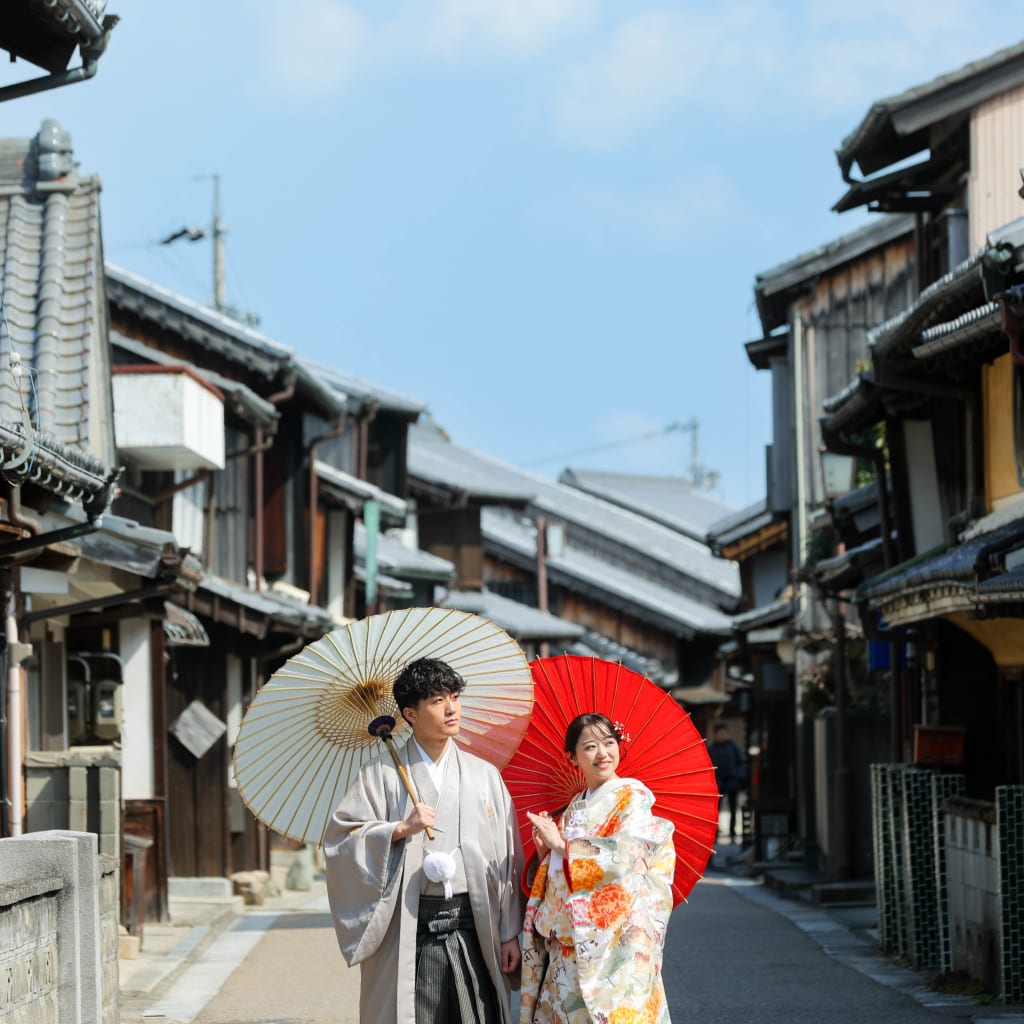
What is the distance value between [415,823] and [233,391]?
15.1 metres

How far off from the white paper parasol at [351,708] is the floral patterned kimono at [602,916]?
0.58 metres

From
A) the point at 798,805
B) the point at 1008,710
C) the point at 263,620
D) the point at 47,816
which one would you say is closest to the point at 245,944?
the point at 47,816

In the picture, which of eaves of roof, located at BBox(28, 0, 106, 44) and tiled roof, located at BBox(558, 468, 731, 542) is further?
tiled roof, located at BBox(558, 468, 731, 542)

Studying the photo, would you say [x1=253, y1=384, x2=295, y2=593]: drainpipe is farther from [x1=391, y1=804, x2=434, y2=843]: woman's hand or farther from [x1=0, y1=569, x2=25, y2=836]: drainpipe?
[x1=391, y1=804, x2=434, y2=843]: woman's hand

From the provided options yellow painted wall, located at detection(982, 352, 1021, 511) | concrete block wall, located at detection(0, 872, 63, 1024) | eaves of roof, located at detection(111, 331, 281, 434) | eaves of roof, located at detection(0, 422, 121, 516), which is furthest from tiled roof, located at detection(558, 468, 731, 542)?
concrete block wall, located at detection(0, 872, 63, 1024)

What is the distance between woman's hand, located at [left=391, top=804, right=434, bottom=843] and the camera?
7516 mm

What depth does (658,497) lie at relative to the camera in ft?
231

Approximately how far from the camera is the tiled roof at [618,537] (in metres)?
53.1

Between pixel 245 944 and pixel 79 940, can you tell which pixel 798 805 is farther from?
pixel 79 940

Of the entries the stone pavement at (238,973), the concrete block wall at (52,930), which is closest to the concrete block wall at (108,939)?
the concrete block wall at (52,930)

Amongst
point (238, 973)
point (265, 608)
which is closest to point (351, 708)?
point (238, 973)

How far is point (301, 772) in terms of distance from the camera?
831cm

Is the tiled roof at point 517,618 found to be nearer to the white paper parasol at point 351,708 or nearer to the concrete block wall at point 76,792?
the concrete block wall at point 76,792

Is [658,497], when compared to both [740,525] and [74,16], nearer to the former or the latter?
[740,525]
